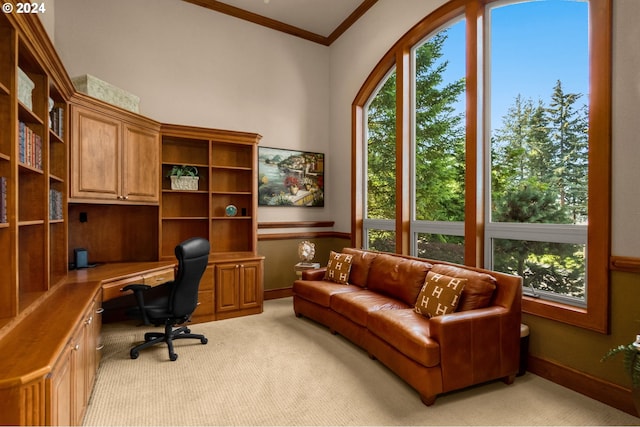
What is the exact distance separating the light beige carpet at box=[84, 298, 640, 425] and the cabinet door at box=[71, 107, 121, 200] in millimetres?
1537

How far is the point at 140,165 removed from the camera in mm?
3631

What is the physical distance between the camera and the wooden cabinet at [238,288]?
3984 millimetres

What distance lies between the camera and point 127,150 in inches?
137

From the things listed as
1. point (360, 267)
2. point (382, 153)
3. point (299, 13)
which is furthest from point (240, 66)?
point (360, 267)

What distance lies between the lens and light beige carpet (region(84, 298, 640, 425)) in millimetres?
2072

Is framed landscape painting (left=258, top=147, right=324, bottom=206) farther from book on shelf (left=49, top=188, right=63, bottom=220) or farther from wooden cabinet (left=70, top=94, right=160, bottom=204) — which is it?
book on shelf (left=49, top=188, right=63, bottom=220)

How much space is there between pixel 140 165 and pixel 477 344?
146 inches

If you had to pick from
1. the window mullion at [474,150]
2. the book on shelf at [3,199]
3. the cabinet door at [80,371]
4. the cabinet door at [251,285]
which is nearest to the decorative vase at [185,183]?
the cabinet door at [251,285]

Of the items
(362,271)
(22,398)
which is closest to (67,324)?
(22,398)

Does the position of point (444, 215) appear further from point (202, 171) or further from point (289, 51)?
point (289, 51)

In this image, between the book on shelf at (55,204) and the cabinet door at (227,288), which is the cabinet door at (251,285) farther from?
the book on shelf at (55,204)

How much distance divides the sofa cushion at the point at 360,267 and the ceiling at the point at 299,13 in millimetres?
3503

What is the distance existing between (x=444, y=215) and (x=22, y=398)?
3604 millimetres

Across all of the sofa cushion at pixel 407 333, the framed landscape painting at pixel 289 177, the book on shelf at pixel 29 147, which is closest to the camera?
the book on shelf at pixel 29 147
